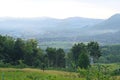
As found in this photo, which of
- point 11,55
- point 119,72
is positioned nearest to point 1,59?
point 11,55

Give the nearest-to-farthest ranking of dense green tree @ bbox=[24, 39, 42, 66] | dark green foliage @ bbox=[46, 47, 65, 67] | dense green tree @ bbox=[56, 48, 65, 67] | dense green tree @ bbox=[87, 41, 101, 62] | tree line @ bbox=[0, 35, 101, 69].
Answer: tree line @ bbox=[0, 35, 101, 69]
dense green tree @ bbox=[24, 39, 42, 66]
dense green tree @ bbox=[87, 41, 101, 62]
dark green foliage @ bbox=[46, 47, 65, 67]
dense green tree @ bbox=[56, 48, 65, 67]

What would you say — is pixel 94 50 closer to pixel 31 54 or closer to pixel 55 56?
pixel 55 56

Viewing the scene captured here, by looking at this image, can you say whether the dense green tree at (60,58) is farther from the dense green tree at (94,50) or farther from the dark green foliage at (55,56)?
the dense green tree at (94,50)

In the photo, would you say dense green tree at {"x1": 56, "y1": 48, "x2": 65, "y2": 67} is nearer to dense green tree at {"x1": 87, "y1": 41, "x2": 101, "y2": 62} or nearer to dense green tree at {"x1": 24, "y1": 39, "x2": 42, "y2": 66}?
dense green tree at {"x1": 24, "y1": 39, "x2": 42, "y2": 66}

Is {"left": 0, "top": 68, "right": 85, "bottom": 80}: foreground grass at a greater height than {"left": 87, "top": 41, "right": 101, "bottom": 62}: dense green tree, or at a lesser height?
lesser

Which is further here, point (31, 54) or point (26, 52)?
point (31, 54)

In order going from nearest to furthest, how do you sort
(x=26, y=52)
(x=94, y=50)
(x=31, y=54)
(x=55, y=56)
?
1. (x=26, y=52)
2. (x=31, y=54)
3. (x=94, y=50)
4. (x=55, y=56)

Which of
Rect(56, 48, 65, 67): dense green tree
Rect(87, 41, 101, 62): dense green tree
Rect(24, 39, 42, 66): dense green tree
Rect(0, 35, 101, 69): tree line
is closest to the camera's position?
Rect(0, 35, 101, 69): tree line

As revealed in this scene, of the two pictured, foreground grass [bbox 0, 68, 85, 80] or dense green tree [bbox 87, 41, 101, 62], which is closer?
foreground grass [bbox 0, 68, 85, 80]

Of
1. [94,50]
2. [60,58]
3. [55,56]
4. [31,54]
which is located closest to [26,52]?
[31,54]

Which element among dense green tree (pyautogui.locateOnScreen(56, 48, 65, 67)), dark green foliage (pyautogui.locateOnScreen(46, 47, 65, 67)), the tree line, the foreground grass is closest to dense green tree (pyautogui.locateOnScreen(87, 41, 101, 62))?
the tree line

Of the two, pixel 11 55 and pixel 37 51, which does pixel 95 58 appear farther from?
pixel 11 55

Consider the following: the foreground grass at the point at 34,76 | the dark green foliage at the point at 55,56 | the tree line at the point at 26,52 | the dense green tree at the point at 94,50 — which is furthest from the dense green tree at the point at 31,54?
the foreground grass at the point at 34,76

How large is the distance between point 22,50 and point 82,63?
16174 millimetres
